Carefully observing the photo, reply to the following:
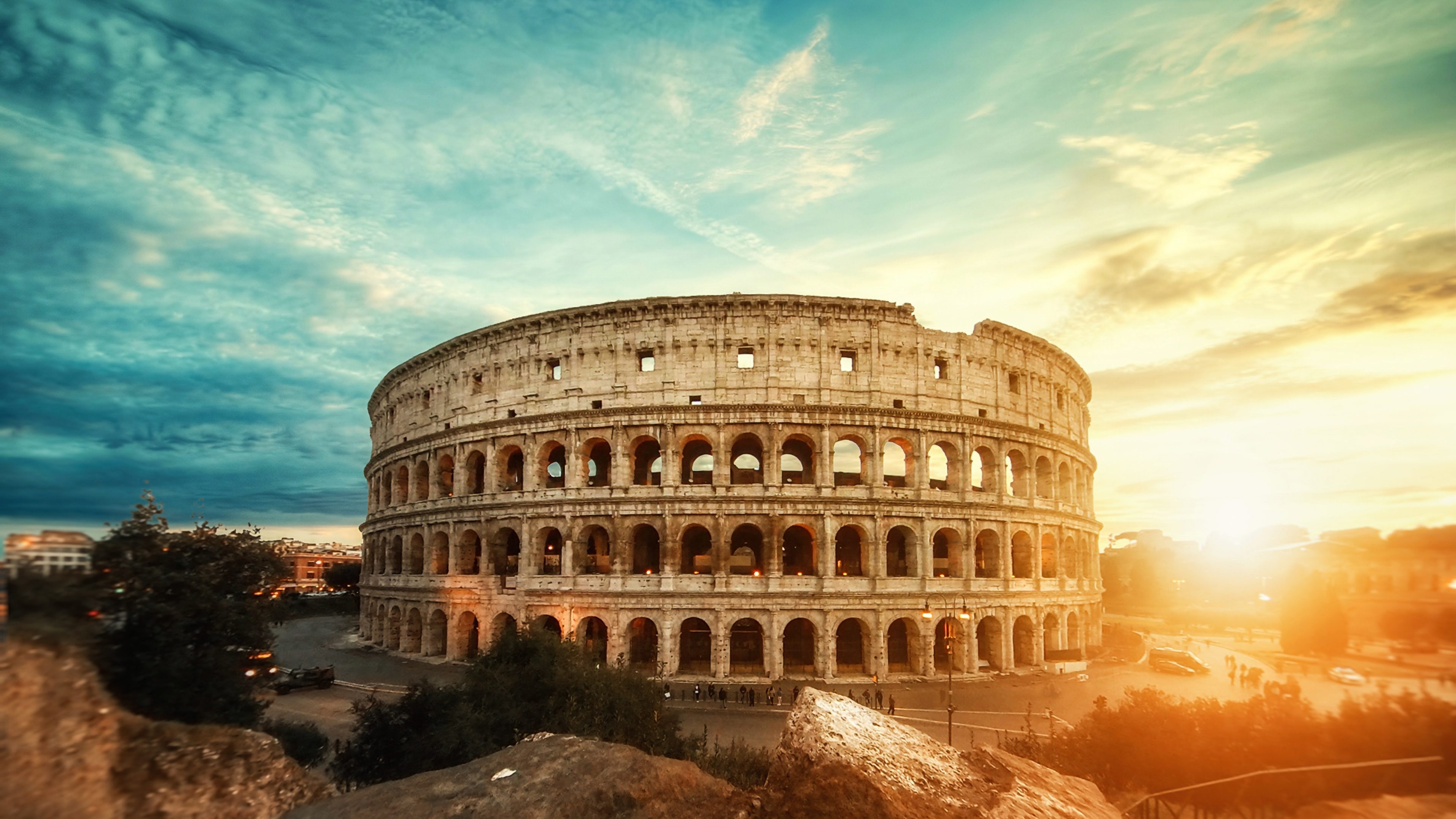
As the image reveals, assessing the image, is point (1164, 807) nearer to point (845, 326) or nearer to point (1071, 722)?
point (1071, 722)

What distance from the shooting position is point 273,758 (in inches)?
256

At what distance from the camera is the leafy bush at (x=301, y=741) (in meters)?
15.9

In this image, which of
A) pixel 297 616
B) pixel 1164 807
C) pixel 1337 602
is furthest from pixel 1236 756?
pixel 297 616

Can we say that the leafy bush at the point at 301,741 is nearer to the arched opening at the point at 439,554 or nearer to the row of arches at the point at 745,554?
the row of arches at the point at 745,554

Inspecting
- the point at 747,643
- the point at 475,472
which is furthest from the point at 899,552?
the point at 475,472

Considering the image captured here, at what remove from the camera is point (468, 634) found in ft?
112

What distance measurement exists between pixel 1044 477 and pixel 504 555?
29110mm

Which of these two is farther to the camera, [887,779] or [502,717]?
[502,717]

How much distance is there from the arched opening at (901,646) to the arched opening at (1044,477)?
10831 millimetres

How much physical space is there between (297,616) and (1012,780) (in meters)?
65.4

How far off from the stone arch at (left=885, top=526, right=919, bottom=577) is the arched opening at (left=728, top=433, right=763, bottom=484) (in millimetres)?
6996

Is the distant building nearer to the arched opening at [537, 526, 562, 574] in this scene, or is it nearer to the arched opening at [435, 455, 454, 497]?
the arched opening at [537, 526, 562, 574]

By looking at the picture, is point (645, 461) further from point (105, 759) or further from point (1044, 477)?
point (105, 759)

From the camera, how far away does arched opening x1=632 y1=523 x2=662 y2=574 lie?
32.3 meters
